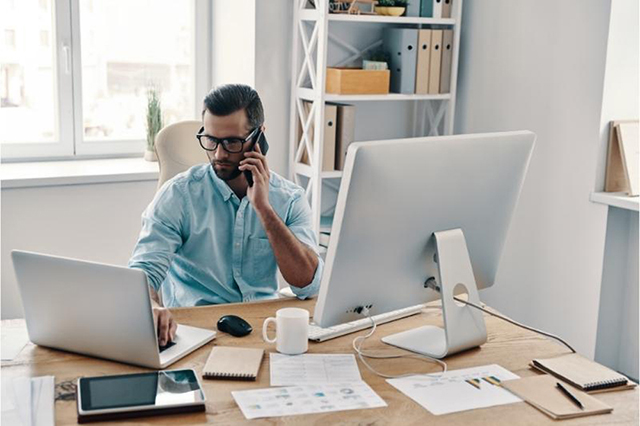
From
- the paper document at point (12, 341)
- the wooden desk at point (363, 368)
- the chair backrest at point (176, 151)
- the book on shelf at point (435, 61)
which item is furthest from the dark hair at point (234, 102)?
the book on shelf at point (435, 61)

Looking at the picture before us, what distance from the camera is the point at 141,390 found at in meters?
1.50

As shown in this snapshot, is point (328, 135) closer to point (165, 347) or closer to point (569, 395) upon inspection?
point (165, 347)

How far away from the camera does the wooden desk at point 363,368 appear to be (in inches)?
58.0

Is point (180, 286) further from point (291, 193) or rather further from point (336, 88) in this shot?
point (336, 88)

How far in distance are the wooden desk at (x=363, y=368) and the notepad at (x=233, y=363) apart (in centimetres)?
1

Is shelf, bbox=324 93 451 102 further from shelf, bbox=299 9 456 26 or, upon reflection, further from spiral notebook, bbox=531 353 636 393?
spiral notebook, bbox=531 353 636 393

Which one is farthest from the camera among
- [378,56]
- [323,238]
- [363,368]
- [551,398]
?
[378,56]

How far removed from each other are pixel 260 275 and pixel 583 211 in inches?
57.2

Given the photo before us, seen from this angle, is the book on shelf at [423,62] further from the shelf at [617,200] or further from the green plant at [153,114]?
the green plant at [153,114]

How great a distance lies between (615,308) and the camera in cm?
317

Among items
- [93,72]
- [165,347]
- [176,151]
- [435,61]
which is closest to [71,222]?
[93,72]

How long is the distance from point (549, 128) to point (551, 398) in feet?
6.10

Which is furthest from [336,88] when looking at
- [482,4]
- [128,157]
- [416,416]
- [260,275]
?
[416,416]

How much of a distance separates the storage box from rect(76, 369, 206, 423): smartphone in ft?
6.43
